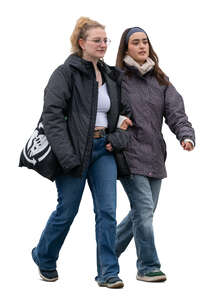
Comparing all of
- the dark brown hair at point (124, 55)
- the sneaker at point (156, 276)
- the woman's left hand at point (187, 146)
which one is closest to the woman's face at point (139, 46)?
the dark brown hair at point (124, 55)

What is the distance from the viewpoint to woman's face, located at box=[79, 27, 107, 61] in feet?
27.4

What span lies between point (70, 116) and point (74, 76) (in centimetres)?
37

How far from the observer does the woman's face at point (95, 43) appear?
8.35 meters

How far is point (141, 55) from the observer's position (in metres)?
8.76

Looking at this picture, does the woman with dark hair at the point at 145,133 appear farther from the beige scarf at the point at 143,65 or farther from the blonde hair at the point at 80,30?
the blonde hair at the point at 80,30

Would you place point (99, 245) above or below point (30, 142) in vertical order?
below

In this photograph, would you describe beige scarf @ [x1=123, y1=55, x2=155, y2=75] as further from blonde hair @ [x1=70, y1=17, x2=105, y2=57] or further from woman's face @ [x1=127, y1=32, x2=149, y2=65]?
blonde hair @ [x1=70, y1=17, x2=105, y2=57]

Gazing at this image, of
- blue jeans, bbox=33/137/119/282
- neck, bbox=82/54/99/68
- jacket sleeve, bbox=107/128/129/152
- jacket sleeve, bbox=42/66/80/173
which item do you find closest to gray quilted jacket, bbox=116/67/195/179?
jacket sleeve, bbox=107/128/129/152

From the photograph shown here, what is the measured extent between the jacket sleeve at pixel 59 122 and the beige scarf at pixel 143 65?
2.65 feet

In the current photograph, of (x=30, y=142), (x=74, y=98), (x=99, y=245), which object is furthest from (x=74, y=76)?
(x=99, y=245)

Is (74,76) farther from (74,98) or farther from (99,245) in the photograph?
(99,245)

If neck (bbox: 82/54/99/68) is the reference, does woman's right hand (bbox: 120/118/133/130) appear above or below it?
below

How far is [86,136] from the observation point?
323 inches

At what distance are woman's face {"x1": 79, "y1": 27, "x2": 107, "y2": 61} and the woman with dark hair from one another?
467 mm
